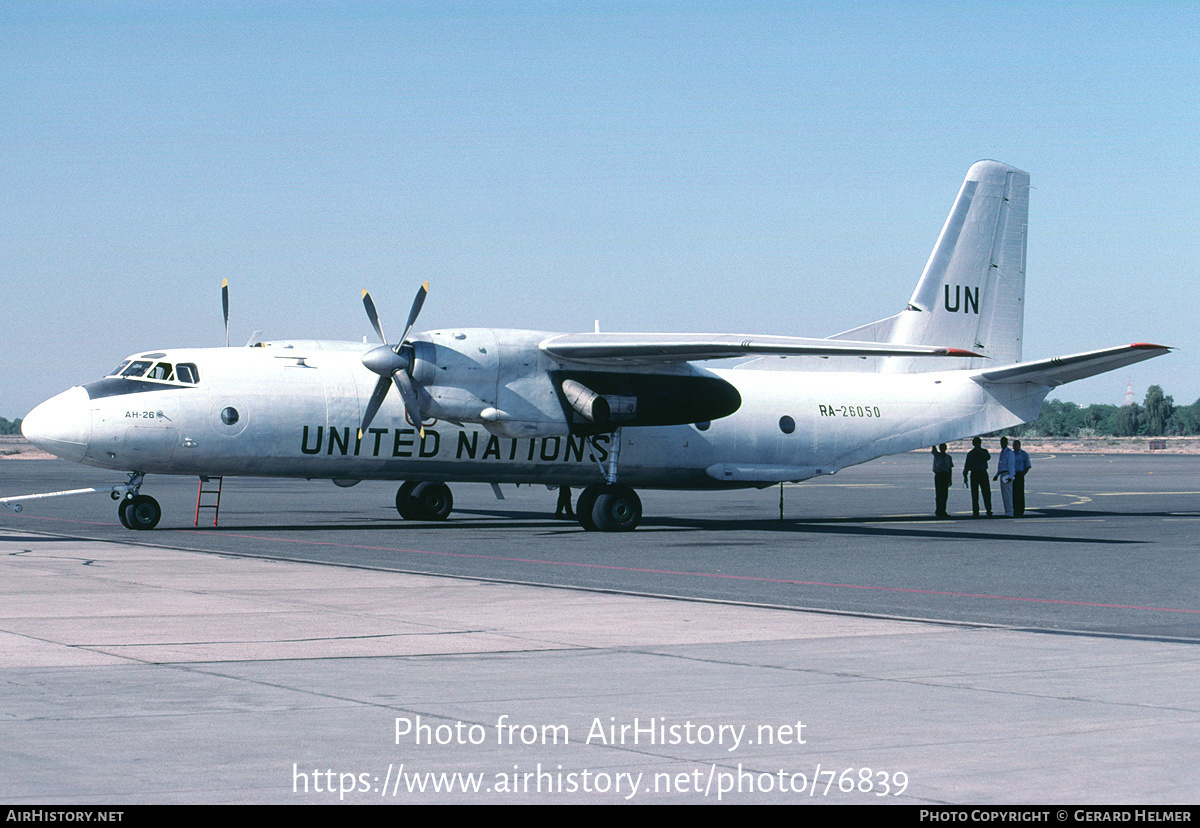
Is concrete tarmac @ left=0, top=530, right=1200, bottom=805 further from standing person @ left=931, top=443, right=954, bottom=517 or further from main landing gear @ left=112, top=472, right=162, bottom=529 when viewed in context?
standing person @ left=931, top=443, right=954, bottom=517

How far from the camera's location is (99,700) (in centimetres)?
865

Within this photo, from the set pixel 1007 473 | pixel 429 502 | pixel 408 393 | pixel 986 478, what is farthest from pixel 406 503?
pixel 1007 473

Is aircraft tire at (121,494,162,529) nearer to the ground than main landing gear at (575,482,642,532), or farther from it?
nearer to the ground

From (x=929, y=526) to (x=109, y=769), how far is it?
25.6m

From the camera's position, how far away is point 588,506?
2838cm

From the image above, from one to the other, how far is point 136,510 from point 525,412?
812cm

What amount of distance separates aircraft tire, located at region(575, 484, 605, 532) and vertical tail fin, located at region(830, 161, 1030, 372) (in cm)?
994

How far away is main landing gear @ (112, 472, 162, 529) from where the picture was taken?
86.5ft

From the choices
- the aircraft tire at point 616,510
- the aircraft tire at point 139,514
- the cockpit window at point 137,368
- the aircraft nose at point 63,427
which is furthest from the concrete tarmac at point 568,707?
the aircraft tire at point 616,510

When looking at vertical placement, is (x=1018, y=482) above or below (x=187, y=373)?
below

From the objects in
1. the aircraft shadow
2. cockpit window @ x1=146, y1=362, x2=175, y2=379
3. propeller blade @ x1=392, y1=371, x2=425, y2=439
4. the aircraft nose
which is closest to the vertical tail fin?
the aircraft shadow

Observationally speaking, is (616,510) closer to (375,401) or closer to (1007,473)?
(375,401)
